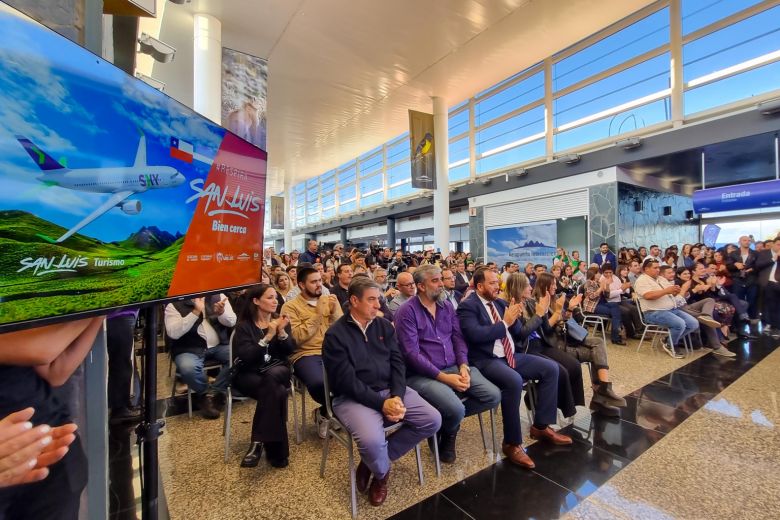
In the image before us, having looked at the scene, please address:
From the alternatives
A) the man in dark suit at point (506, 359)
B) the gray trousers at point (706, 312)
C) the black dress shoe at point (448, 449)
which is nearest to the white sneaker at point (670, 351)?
the gray trousers at point (706, 312)

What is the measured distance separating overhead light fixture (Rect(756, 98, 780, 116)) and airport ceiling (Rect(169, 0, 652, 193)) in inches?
114

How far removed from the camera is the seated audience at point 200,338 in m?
3.04

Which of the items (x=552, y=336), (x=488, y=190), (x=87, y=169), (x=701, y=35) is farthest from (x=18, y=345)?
(x=488, y=190)

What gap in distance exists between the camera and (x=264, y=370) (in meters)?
2.51

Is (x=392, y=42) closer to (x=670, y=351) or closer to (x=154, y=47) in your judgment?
(x=154, y=47)

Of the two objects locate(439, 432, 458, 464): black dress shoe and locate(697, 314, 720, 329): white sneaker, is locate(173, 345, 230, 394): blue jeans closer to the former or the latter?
locate(439, 432, 458, 464): black dress shoe

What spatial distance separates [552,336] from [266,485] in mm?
2519

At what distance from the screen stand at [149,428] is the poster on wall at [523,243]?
10.7m

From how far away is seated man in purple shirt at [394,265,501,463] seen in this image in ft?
7.63

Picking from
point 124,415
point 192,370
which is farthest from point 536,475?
point 124,415

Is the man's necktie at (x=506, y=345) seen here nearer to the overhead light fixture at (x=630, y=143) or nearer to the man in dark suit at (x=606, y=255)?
the man in dark suit at (x=606, y=255)

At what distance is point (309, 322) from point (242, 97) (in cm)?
538

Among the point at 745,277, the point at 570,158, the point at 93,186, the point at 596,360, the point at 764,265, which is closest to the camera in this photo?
the point at 93,186

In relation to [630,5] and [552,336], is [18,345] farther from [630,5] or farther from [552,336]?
[630,5]
